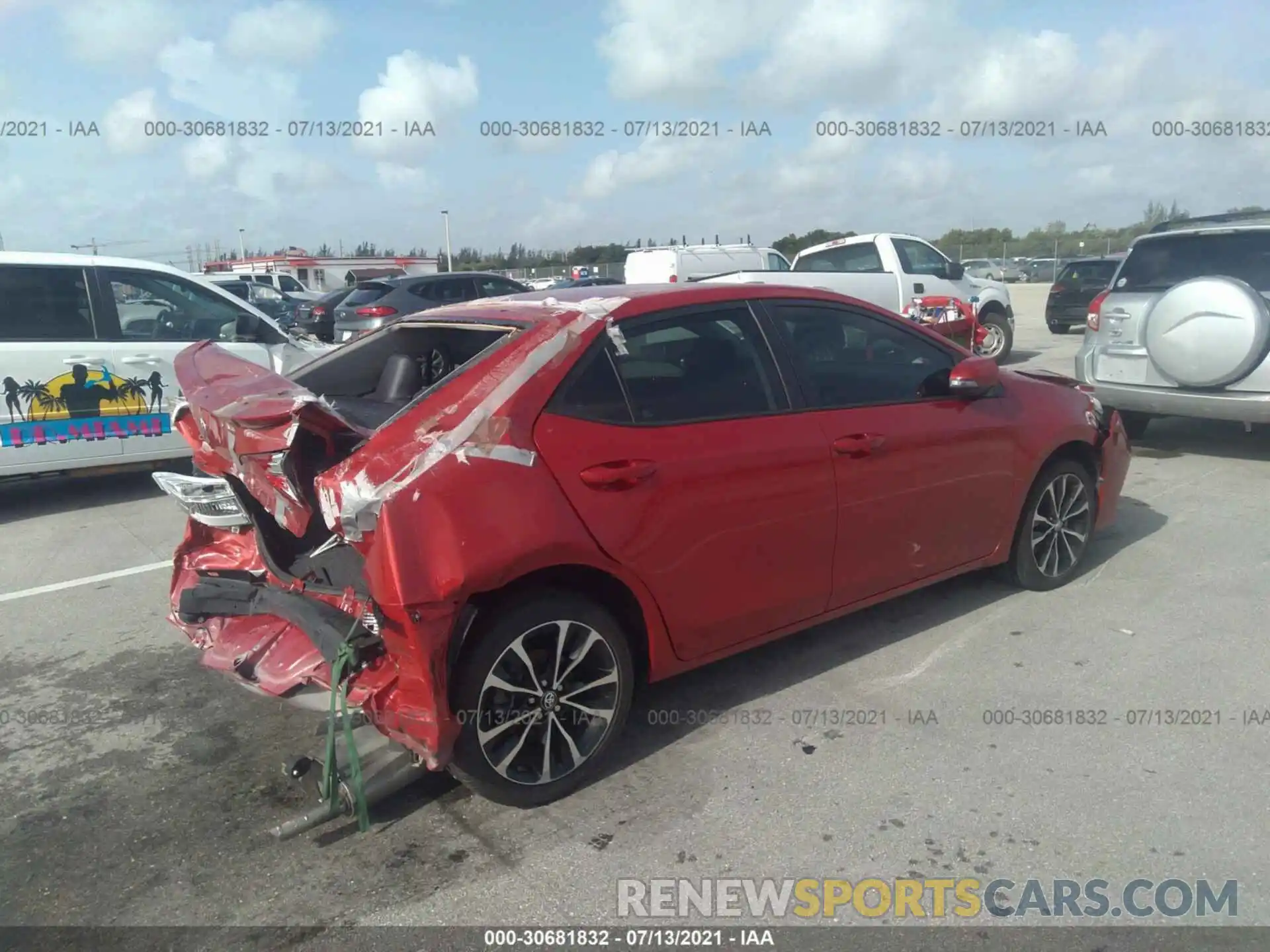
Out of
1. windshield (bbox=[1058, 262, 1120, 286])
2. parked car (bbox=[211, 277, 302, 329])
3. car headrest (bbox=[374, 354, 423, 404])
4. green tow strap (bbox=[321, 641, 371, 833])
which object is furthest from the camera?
parked car (bbox=[211, 277, 302, 329])

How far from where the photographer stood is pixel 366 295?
1856cm

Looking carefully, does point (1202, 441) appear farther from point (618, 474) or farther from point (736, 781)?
point (618, 474)

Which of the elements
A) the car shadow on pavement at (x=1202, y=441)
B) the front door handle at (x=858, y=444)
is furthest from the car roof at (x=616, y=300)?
the car shadow on pavement at (x=1202, y=441)

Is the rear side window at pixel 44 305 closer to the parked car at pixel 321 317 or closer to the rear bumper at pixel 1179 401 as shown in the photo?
the rear bumper at pixel 1179 401

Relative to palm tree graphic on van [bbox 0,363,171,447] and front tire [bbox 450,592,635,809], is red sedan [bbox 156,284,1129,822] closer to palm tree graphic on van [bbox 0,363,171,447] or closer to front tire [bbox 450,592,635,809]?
front tire [bbox 450,592,635,809]

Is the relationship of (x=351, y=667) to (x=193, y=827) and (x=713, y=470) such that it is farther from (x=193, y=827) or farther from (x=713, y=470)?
(x=713, y=470)

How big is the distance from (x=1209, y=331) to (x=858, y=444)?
15.3 feet

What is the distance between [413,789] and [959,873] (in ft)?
Result: 6.00

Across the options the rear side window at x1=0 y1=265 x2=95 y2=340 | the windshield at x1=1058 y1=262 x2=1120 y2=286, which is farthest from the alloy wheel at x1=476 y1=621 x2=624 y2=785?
the windshield at x1=1058 y1=262 x2=1120 y2=286

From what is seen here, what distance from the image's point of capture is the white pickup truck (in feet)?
43.8

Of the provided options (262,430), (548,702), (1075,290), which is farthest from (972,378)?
(1075,290)

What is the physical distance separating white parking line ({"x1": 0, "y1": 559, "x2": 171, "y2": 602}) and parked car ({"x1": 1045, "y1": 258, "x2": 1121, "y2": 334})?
18.4 meters

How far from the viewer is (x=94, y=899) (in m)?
2.92

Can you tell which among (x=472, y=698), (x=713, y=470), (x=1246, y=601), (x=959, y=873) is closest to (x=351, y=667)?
(x=472, y=698)
